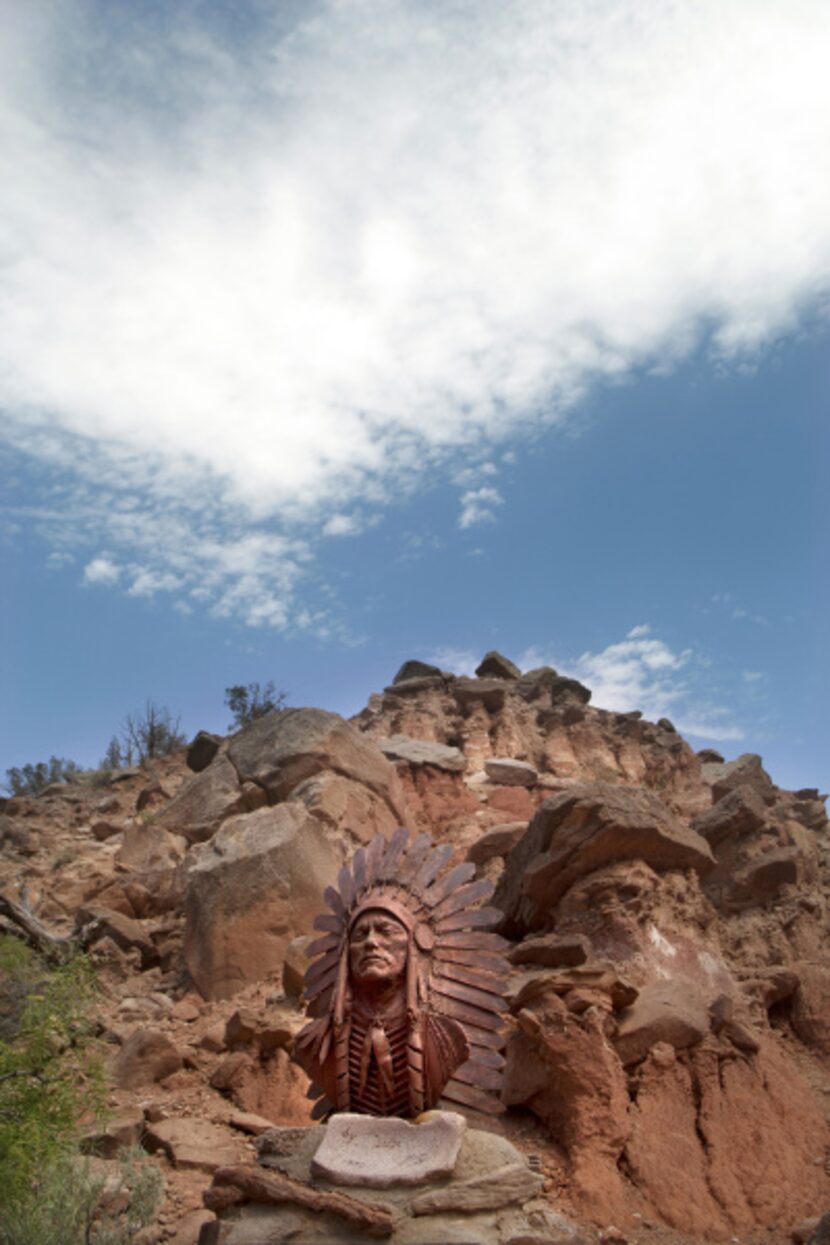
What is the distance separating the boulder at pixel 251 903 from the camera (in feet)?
33.9

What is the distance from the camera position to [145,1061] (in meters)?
8.53

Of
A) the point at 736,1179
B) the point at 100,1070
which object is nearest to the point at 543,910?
the point at 736,1179

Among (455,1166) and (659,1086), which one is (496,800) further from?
(455,1166)

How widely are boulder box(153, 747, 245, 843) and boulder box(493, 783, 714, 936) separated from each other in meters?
5.78

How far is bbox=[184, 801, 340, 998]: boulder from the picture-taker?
33.9ft

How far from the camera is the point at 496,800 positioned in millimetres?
17344

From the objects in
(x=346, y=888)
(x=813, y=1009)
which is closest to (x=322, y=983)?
(x=346, y=888)

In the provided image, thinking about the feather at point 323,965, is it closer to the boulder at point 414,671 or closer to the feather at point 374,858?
the feather at point 374,858

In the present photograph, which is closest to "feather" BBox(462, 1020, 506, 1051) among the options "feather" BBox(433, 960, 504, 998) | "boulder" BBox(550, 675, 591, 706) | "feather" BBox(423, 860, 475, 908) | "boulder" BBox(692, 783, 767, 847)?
"feather" BBox(433, 960, 504, 998)

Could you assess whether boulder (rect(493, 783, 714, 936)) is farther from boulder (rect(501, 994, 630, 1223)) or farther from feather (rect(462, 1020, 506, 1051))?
feather (rect(462, 1020, 506, 1051))

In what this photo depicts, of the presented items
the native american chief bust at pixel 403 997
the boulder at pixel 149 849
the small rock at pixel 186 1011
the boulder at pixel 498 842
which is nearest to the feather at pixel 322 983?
the native american chief bust at pixel 403 997

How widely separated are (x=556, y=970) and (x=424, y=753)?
1015 cm

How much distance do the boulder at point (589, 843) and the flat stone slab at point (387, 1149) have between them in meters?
4.47

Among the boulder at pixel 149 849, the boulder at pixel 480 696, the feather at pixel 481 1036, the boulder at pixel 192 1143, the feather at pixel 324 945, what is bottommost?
the boulder at pixel 192 1143
